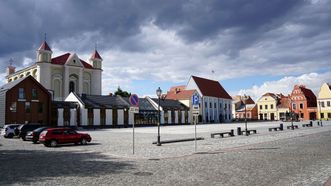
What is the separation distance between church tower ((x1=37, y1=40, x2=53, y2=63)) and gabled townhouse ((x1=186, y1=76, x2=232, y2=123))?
43.8 metres

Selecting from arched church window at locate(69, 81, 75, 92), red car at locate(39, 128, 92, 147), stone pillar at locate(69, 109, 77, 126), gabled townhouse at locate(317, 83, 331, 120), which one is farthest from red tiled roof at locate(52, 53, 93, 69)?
gabled townhouse at locate(317, 83, 331, 120)

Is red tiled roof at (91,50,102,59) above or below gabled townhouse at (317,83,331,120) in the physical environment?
above

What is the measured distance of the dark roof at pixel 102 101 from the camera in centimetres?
6272

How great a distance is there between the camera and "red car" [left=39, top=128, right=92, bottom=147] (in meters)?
21.8

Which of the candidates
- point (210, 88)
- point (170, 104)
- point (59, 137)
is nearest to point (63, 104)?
point (170, 104)

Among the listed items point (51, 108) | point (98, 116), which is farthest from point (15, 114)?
point (98, 116)

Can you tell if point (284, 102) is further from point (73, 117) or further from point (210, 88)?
point (73, 117)

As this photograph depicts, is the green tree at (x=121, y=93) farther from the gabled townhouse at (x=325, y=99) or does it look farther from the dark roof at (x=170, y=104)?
the gabled townhouse at (x=325, y=99)

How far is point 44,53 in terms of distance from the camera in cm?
8450

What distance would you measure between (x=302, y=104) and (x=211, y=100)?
2954cm

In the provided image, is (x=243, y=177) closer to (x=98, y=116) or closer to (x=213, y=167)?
(x=213, y=167)

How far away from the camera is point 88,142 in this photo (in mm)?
24734

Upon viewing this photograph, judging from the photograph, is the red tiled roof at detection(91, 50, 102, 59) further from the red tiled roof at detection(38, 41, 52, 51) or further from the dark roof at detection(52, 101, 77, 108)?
the dark roof at detection(52, 101, 77, 108)

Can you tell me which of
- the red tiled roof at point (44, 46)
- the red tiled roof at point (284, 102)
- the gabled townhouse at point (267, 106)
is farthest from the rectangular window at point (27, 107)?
the red tiled roof at point (284, 102)
